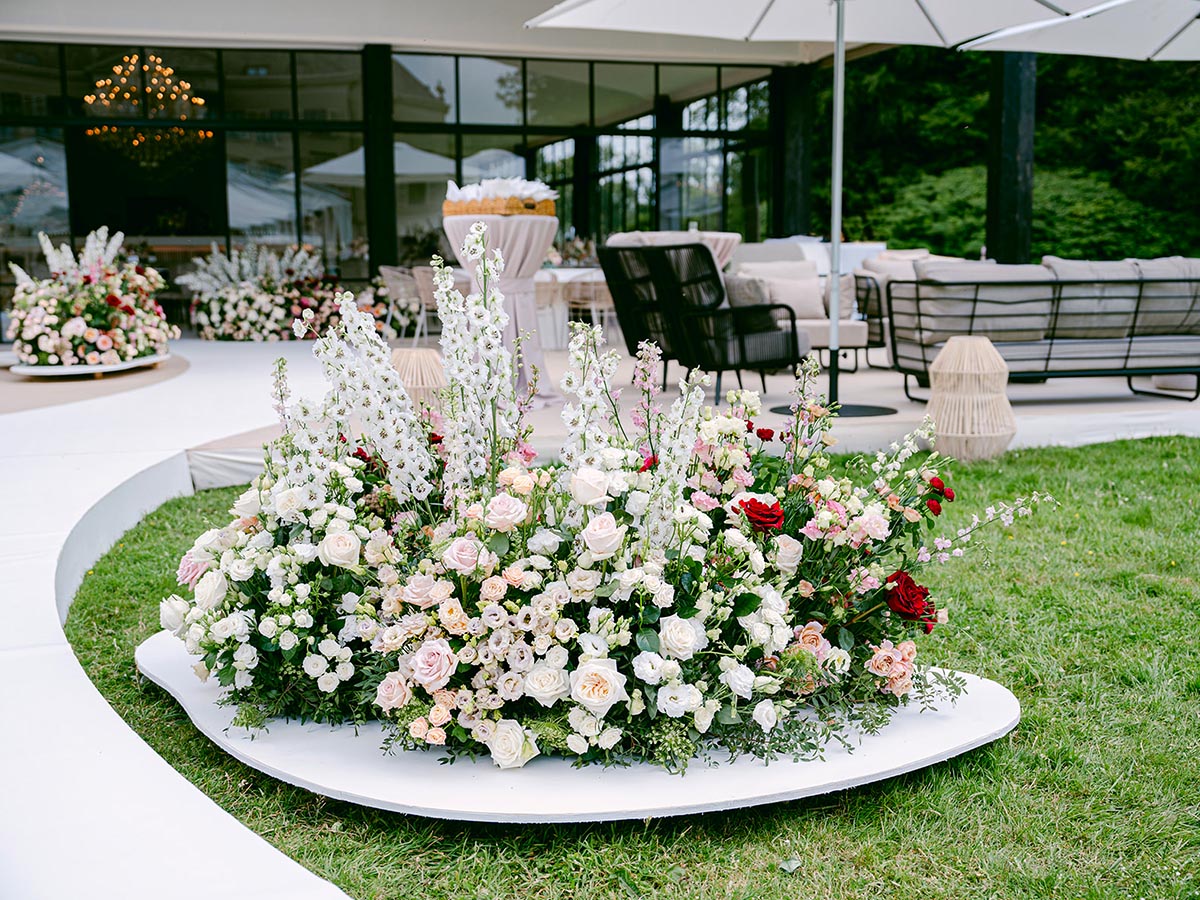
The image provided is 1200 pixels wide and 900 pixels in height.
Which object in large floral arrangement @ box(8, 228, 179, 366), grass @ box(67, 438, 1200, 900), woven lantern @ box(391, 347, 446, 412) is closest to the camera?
grass @ box(67, 438, 1200, 900)

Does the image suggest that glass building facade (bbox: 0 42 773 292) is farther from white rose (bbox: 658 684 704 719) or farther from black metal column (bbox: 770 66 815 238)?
white rose (bbox: 658 684 704 719)

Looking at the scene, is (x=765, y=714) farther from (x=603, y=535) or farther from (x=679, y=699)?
(x=603, y=535)

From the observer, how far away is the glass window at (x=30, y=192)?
12906mm

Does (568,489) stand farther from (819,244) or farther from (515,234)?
(819,244)

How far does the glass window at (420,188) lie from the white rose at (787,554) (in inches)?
451

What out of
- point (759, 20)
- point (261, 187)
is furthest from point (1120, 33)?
point (261, 187)

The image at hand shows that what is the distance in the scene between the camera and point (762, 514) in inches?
93.7

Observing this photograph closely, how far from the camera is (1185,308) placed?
719 centimetres

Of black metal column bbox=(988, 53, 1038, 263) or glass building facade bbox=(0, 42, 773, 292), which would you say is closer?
black metal column bbox=(988, 53, 1038, 263)

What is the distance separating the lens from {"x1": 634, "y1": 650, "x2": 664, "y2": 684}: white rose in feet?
7.56

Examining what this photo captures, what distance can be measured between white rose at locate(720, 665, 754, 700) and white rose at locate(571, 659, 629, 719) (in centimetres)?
22

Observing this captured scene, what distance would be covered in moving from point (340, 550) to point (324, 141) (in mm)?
11951

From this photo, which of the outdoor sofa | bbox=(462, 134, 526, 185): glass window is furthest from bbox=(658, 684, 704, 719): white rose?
bbox=(462, 134, 526, 185): glass window

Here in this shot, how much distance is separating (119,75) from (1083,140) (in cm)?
1606
